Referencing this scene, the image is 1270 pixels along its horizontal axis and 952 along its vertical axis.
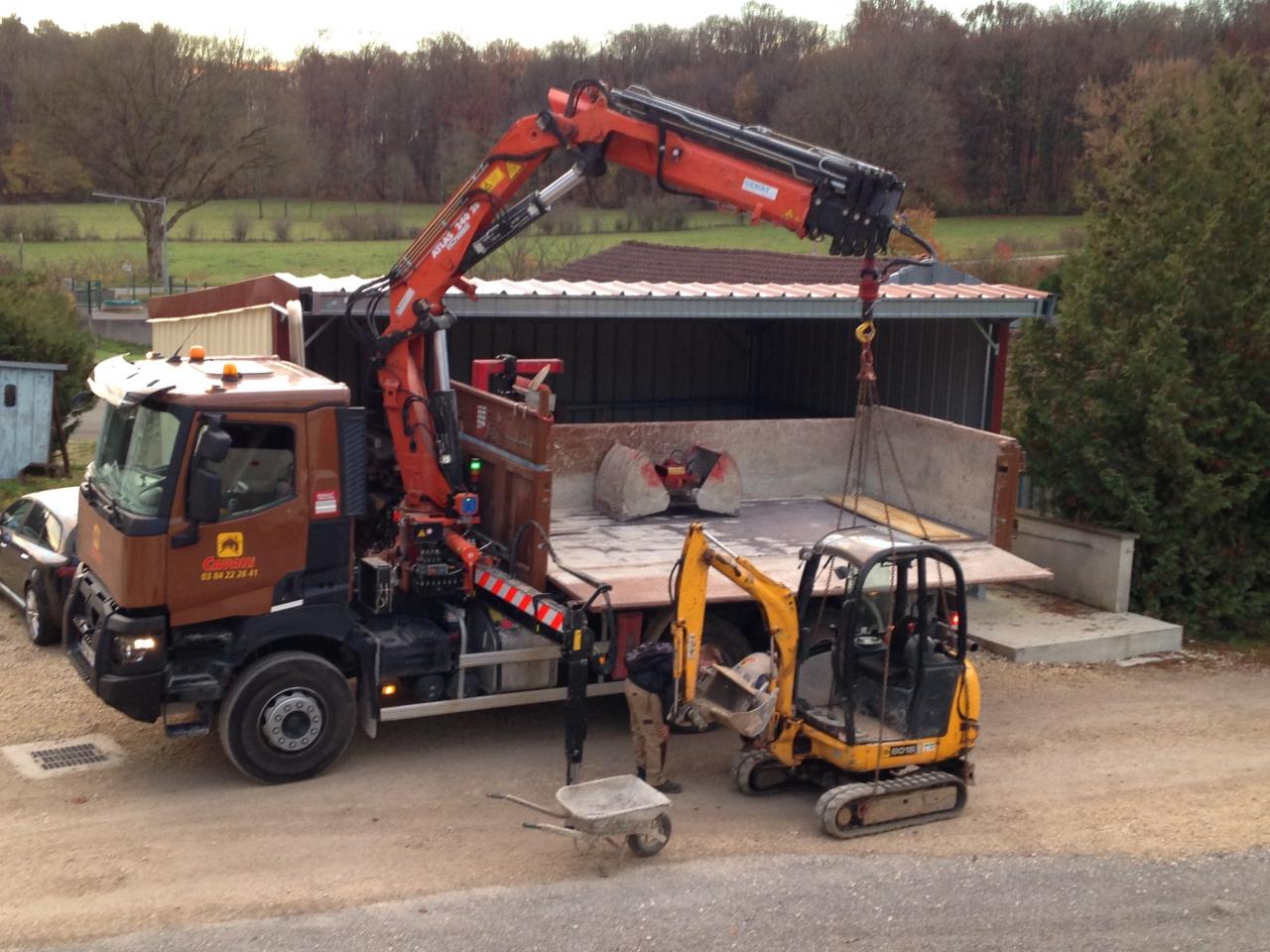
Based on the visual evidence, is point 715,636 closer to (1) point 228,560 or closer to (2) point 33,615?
(1) point 228,560

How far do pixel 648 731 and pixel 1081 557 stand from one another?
6.98m

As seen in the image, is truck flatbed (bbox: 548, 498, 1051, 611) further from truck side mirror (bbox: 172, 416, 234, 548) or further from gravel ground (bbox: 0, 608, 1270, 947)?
truck side mirror (bbox: 172, 416, 234, 548)

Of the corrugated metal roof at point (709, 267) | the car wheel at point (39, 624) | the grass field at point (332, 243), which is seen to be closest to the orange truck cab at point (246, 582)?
the car wheel at point (39, 624)

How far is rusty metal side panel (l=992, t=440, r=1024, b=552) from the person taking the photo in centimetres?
1155

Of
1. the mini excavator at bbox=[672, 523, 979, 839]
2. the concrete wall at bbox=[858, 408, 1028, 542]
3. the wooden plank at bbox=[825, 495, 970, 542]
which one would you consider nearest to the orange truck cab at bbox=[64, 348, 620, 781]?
the mini excavator at bbox=[672, 523, 979, 839]

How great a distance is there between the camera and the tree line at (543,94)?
4903cm

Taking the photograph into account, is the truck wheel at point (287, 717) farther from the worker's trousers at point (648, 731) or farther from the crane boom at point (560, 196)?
the worker's trousers at point (648, 731)

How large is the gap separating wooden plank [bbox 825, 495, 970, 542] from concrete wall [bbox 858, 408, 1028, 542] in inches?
4.2

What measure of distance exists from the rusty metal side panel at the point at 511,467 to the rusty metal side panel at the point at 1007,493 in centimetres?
404

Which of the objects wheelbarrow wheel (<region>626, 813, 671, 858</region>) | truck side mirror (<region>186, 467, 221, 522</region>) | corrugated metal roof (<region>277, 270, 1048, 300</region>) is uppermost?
corrugated metal roof (<region>277, 270, 1048, 300</region>)

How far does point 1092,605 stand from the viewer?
1397 cm

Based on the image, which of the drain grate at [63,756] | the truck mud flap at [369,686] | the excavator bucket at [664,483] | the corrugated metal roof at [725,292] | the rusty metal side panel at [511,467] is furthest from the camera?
the corrugated metal roof at [725,292]

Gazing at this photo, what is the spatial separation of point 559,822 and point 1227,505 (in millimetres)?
7935

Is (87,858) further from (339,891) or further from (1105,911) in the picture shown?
(1105,911)
